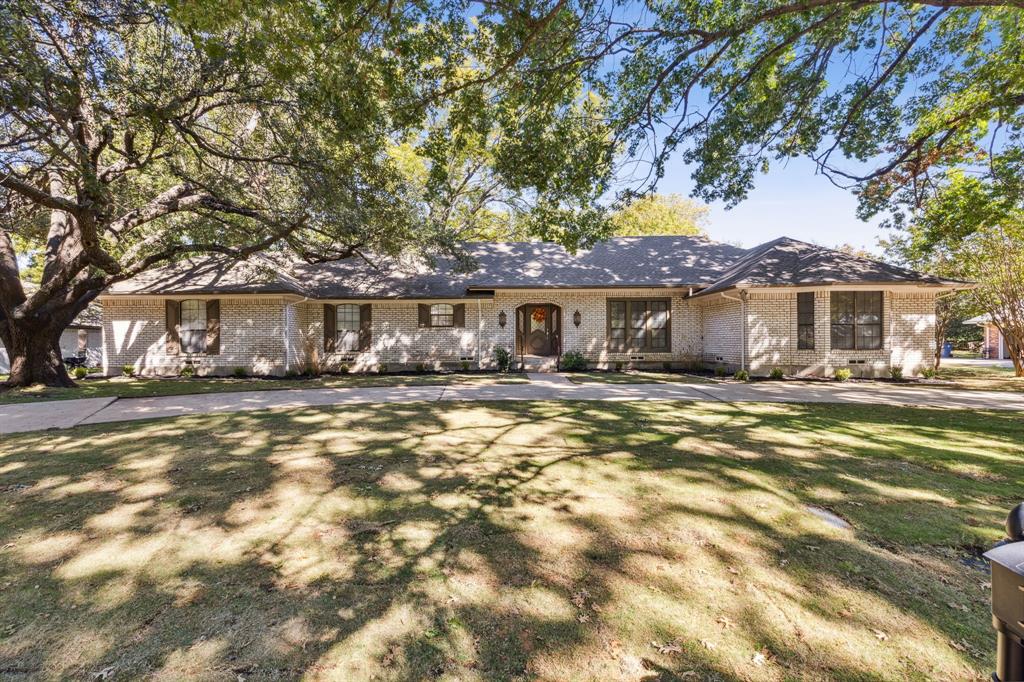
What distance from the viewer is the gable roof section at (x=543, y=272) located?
13352 mm

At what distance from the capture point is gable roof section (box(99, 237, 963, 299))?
1335cm

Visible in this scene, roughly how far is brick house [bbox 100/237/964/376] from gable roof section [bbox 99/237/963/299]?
8cm

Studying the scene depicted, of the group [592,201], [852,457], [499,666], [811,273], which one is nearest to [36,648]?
[499,666]

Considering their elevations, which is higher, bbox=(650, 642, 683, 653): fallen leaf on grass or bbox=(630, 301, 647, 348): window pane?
bbox=(630, 301, 647, 348): window pane

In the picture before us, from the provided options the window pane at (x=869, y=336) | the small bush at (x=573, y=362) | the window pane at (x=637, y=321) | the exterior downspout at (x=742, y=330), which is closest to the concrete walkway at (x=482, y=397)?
the exterior downspout at (x=742, y=330)

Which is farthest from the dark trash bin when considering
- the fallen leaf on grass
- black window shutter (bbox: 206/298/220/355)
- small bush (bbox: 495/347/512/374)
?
black window shutter (bbox: 206/298/220/355)

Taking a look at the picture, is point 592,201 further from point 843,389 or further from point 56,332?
point 56,332

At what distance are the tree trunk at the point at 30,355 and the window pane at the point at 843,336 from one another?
2245cm

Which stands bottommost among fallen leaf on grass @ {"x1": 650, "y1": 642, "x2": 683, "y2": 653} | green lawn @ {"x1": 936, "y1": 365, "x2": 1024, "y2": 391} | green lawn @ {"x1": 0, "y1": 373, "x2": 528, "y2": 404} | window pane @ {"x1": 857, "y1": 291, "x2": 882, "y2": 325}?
fallen leaf on grass @ {"x1": 650, "y1": 642, "x2": 683, "y2": 653}

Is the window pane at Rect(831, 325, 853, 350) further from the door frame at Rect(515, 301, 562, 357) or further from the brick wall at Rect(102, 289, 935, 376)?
the door frame at Rect(515, 301, 562, 357)

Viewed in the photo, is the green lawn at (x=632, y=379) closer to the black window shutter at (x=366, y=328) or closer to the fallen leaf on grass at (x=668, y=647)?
the black window shutter at (x=366, y=328)

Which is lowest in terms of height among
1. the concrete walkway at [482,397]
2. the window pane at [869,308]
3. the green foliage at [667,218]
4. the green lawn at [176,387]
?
the concrete walkway at [482,397]

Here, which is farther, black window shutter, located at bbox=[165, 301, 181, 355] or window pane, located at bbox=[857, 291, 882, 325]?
black window shutter, located at bbox=[165, 301, 181, 355]

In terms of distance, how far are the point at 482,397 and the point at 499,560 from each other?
6707 mm
